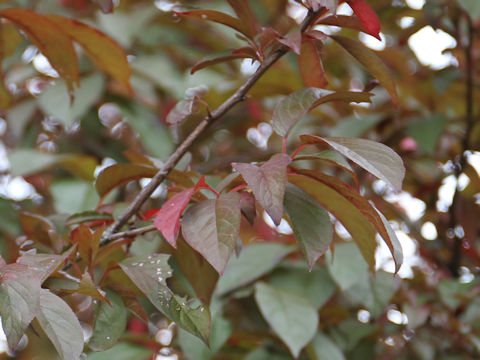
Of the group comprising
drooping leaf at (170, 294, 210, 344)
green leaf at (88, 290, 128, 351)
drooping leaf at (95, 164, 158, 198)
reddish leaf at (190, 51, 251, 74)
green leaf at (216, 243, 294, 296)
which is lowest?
green leaf at (216, 243, 294, 296)

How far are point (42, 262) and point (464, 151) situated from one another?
3.33 ft

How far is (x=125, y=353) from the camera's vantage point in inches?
44.7

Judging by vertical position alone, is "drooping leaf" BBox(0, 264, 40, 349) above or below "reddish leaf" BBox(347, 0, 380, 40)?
below

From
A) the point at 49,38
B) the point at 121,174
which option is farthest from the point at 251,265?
the point at 49,38

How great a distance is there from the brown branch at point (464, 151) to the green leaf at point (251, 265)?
447 millimetres

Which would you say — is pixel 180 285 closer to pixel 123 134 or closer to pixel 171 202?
pixel 171 202

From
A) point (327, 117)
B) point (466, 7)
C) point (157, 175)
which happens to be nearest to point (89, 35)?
point (157, 175)

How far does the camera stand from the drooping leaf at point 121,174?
0.80 m

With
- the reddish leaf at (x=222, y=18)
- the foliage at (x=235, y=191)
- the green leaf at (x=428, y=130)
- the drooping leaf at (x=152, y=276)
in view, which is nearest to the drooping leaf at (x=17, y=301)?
the foliage at (x=235, y=191)

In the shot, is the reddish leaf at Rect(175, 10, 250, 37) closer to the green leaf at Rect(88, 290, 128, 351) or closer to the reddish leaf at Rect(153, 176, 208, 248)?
the reddish leaf at Rect(153, 176, 208, 248)

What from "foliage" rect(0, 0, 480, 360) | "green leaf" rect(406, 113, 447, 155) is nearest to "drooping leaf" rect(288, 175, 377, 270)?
"foliage" rect(0, 0, 480, 360)

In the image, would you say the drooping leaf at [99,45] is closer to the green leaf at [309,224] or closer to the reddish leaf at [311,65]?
the reddish leaf at [311,65]

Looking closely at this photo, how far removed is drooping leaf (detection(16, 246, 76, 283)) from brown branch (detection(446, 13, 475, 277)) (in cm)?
96

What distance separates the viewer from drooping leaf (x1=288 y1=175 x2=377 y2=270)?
2.36 feet
